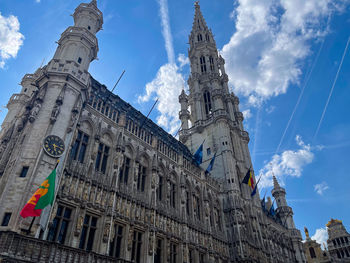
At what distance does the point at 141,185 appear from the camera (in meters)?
27.5

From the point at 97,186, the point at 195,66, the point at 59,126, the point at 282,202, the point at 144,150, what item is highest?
the point at 195,66

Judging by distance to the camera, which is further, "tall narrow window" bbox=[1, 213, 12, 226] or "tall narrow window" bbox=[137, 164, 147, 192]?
"tall narrow window" bbox=[137, 164, 147, 192]

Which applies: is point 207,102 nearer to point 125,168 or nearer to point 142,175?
point 142,175

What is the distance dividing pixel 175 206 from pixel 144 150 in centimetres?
746

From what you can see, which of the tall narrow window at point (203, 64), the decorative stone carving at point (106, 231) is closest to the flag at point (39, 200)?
the decorative stone carving at point (106, 231)

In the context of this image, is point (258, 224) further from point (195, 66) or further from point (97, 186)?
point (195, 66)

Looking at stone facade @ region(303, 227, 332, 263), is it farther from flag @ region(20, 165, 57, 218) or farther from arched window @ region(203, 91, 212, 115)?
flag @ region(20, 165, 57, 218)

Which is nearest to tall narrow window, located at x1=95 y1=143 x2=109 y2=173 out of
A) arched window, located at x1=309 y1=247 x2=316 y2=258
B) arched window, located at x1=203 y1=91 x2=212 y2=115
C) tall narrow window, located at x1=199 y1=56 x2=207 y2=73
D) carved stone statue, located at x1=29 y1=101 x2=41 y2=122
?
carved stone statue, located at x1=29 y1=101 x2=41 y2=122

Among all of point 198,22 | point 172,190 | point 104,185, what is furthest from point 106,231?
point 198,22

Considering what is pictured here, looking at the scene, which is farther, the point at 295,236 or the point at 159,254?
the point at 295,236

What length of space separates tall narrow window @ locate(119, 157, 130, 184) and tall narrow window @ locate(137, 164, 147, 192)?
1656mm

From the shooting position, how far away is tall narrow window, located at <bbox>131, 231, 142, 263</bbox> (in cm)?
2268

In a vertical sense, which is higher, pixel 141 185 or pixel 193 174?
pixel 193 174

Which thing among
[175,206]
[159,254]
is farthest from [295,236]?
[159,254]
